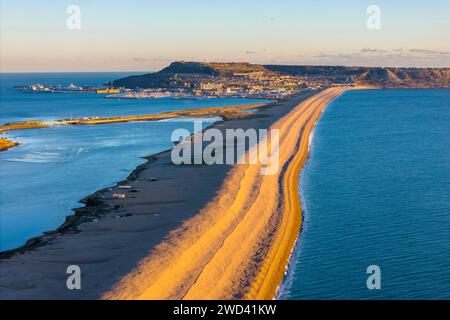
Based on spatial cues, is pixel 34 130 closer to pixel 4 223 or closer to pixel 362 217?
pixel 4 223

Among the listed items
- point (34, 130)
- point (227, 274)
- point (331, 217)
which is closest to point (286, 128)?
point (34, 130)

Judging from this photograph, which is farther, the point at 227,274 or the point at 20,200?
the point at 20,200

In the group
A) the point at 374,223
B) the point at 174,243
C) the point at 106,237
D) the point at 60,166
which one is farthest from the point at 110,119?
the point at 174,243

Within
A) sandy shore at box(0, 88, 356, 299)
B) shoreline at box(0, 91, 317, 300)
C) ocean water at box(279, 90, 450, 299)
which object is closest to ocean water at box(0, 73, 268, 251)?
shoreline at box(0, 91, 317, 300)

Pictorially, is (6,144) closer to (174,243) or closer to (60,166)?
(60,166)
